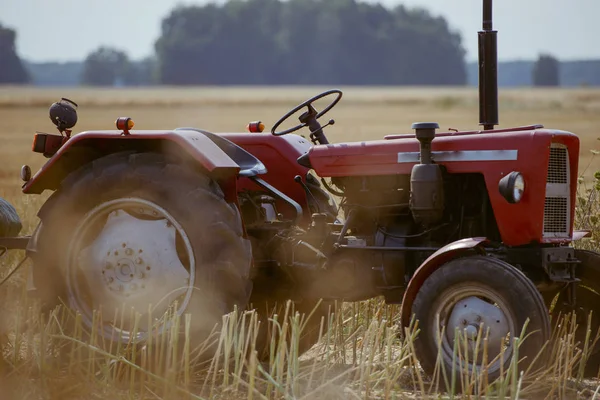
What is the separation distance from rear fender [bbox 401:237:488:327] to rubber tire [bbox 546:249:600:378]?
25.4 inches

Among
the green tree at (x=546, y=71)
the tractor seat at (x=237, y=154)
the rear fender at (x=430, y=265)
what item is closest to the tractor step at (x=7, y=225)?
the tractor seat at (x=237, y=154)

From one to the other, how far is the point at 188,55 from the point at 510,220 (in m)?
101

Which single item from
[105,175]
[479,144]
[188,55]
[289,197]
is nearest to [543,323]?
[479,144]

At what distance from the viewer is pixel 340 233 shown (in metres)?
5.30

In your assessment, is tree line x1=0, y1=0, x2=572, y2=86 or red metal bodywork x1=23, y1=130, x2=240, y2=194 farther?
tree line x1=0, y1=0, x2=572, y2=86

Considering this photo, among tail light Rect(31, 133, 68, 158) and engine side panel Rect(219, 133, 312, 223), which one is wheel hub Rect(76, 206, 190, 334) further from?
engine side panel Rect(219, 133, 312, 223)

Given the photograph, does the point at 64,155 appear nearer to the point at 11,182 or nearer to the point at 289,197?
the point at 289,197

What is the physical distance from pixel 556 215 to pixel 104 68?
111452 millimetres

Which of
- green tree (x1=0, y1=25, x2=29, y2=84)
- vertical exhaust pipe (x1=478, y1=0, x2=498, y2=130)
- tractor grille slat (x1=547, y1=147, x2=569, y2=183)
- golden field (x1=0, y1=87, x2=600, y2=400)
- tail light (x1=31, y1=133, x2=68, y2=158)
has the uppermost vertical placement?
green tree (x1=0, y1=25, x2=29, y2=84)

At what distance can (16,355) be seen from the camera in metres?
4.67

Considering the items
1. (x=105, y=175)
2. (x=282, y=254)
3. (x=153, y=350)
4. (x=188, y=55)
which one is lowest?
(x=153, y=350)

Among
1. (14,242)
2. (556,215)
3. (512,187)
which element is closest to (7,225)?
(14,242)

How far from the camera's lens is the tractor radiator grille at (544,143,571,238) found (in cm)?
502

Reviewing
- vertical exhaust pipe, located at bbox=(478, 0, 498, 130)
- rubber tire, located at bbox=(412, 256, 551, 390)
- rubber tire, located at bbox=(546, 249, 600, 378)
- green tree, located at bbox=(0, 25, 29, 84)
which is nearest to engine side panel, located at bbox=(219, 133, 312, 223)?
vertical exhaust pipe, located at bbox=(478, 0, 498, 130)
